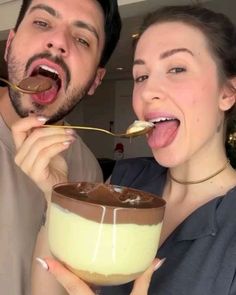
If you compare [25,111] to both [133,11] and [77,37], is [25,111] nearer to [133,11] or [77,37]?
[77,37]

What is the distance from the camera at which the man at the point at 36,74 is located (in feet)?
2.86

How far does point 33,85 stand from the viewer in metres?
0.83

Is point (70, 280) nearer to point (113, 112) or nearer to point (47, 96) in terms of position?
point (47, 96)

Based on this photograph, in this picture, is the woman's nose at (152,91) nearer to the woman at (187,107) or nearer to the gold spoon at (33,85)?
the woman at (187,107)

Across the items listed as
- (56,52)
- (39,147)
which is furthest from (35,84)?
(39,147)

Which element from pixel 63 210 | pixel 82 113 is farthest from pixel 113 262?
pixel 82 113

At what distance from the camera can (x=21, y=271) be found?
2.86ft

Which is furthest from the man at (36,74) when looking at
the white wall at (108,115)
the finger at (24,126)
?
the white wall at (108,115)

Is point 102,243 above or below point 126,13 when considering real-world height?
below

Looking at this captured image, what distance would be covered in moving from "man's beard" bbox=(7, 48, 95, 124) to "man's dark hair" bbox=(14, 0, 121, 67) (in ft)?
0.43

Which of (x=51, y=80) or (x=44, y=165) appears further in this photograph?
(x=51, y=80)

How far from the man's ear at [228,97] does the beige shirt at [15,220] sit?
51 cm

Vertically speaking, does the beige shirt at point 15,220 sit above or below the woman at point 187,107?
below

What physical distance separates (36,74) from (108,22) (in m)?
0.27
